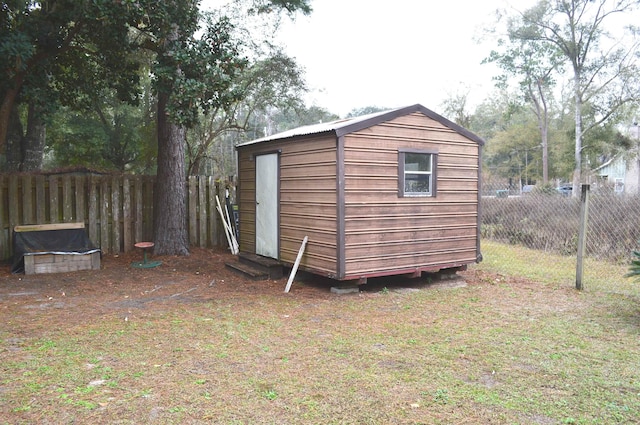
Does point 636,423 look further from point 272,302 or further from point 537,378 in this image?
point 272,302

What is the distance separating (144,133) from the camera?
1761 centimetres

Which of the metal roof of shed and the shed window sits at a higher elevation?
the metal roof of shed

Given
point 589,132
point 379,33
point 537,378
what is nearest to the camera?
point 537,378

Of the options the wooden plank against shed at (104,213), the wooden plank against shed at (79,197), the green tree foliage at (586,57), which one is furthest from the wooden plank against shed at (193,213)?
the green tree foliage at (586,57)

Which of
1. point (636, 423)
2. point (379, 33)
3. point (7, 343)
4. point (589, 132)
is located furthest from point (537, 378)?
point (379, 33)

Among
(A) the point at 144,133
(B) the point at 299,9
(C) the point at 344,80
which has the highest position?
(C) the point at 344,80

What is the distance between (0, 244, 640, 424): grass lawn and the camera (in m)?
3.02

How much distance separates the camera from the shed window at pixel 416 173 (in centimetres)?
700

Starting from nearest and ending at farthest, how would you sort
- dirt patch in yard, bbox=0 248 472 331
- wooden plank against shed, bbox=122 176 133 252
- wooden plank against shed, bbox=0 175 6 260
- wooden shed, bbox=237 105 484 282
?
dirt patch in yard, bbox=0 248 472 331 → wooden shed, bbox=237 105 484 282 → wooden plank against shed, bbox=0 175 6 260 → wooden plank against shed, bbox=122 176 133 252

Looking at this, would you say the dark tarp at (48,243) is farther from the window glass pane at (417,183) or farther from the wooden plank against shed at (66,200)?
the window glass pane at (417,183)

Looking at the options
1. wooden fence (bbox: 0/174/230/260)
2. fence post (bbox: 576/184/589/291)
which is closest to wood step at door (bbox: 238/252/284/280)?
wooden fence (bbox: 0/174/230/260)

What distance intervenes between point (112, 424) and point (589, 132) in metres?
33.0

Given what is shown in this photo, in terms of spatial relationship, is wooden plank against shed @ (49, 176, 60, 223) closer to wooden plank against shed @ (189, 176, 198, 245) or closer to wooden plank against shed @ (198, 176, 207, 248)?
wooden plank against shed @ (189, 176, 198, 245)

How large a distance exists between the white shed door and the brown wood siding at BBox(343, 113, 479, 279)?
1780mm
